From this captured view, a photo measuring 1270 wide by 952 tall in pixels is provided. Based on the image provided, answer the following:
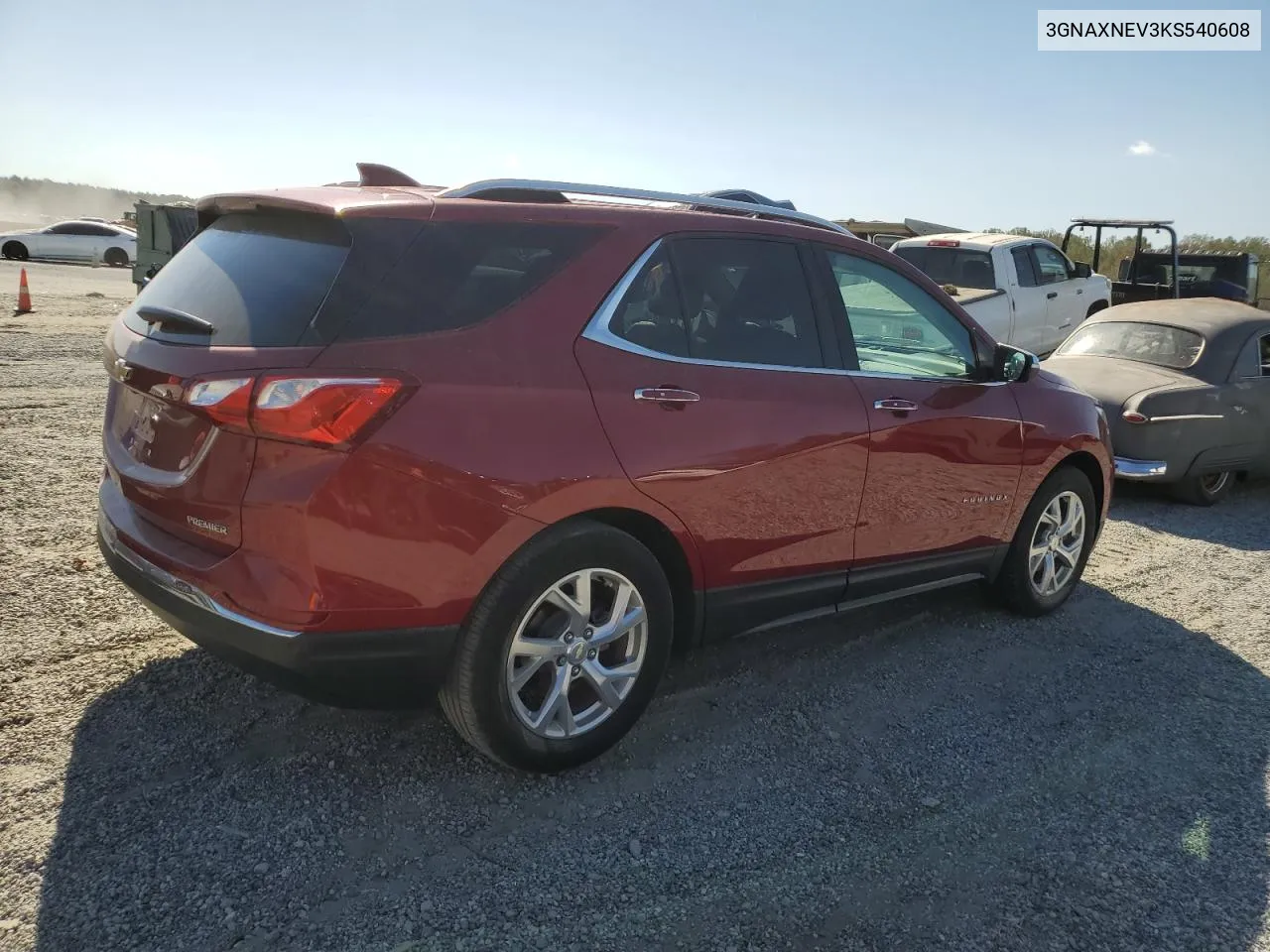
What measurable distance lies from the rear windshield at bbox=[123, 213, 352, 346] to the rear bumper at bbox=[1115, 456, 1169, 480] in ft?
20.6

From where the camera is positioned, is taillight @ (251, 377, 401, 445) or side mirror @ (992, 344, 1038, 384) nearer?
taillight @ (251, 377, 401, 445)

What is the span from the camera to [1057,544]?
17.0 feet

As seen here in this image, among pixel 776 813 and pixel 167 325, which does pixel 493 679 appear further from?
pixel 167 325

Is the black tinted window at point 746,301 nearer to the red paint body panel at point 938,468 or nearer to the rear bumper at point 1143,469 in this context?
the red paint body panel at point 938,468

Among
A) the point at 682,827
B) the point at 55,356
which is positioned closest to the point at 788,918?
the point at 682,827

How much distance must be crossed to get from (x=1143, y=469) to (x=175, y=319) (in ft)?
22.0

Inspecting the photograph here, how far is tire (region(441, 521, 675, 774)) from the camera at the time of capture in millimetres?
2998

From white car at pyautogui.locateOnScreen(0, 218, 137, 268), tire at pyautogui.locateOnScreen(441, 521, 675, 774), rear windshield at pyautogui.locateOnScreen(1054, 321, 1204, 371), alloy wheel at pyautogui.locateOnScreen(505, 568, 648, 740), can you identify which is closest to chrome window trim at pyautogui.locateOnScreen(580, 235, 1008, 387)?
tire at pyautogui.locateOnScreen(441, 521, 675, 774)

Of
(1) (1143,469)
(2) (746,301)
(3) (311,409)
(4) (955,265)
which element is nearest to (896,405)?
(2) (746,301)

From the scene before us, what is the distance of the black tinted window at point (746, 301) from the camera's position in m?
3.53

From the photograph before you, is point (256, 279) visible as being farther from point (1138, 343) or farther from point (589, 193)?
point (1138, 343)

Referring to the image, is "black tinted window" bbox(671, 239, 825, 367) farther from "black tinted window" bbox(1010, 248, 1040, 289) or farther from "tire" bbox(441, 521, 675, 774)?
"black tinted window" bbox(1010, 248, 1040, 289)

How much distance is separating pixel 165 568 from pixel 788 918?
6.76 feet

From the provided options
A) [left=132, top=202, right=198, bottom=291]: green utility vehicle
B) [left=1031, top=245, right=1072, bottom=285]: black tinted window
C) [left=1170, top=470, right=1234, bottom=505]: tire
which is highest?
[left=132, top=202, right=198, bottom=291]: green utility vehicle
